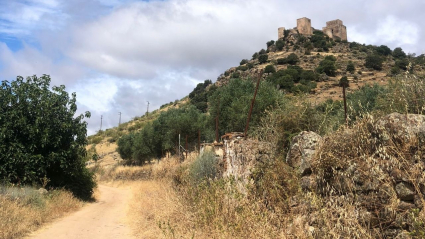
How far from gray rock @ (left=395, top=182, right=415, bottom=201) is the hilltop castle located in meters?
80.6

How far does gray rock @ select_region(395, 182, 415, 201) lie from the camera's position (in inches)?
161

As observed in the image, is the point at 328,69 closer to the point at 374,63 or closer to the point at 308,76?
the point at 308,76

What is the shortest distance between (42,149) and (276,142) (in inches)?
443

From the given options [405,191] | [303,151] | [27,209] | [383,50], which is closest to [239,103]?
[27,209]

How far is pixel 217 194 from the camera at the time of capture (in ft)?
22.3

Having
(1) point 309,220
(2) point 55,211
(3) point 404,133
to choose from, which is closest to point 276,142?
(1) point 309,220

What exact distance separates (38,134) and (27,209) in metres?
4.69

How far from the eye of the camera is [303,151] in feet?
19.9

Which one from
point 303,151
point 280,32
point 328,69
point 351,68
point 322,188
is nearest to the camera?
point 322,188

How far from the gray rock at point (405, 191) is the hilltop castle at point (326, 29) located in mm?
80573

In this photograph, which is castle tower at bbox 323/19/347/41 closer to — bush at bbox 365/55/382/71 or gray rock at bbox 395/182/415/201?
bush at bbox 365/55/382/71

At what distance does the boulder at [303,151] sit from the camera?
5766mm

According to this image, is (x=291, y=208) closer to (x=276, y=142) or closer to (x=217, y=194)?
(x=217, y=194)

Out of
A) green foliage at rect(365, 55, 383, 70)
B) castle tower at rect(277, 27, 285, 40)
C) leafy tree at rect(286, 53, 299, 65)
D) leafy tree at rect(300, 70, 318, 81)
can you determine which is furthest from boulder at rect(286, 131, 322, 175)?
castle tower at rect(277, 27, 285, 40)
